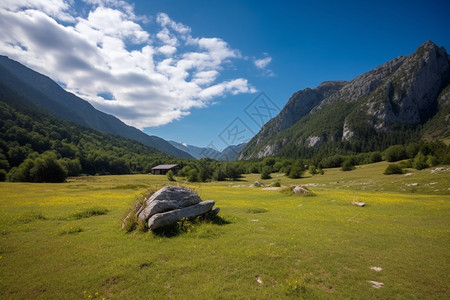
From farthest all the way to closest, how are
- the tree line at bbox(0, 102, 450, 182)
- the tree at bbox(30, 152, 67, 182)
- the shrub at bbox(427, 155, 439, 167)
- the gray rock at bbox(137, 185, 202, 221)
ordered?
the tree line at bbox(0, 102, 450, 182)
the tree at bbox(30, 152, 67, 182)
the shrub at bbox(427, 155, 439, 167)
the gray rock at bbox(137, 185, 202, 221)

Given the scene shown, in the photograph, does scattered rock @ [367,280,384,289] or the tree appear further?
the tree

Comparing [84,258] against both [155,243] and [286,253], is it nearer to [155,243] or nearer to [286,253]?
[155,243]

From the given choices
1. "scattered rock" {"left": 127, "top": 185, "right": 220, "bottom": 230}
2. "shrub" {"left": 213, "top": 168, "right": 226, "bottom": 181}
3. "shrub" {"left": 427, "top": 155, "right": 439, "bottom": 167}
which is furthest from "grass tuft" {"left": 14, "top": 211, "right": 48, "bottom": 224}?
"shrub" {"left": 213, "top": 168, "right": 226, "bottom": 181}

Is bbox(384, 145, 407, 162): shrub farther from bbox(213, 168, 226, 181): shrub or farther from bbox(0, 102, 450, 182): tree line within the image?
bbox(213, 168, 226, 181): shrub

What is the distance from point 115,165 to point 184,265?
18701 centimetres

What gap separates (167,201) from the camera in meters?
15.3

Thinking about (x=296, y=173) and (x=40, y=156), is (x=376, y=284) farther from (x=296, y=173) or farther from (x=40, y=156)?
(x=40, y=156)

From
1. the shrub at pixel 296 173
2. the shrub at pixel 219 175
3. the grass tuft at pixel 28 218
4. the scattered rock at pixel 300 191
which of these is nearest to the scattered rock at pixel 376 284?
the grass tuft at pixel 28 218

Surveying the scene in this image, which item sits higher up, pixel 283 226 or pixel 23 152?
pixel 23 152

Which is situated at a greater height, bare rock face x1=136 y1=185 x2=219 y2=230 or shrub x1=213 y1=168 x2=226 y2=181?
bare rock face x1=136 y1=185 x2=219 y2=230

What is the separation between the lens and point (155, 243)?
12.4 metres

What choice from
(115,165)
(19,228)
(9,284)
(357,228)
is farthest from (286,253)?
(115,165)

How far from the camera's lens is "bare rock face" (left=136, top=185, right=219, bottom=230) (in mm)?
14109

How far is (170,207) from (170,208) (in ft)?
0.28
